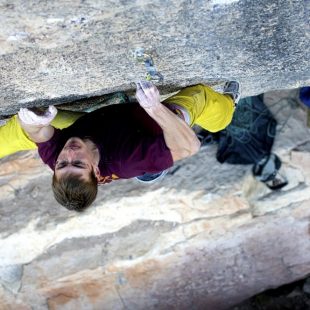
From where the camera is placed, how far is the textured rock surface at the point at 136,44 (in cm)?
145

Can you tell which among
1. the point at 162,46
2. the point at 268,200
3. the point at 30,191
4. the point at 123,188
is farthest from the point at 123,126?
the point at 268,200

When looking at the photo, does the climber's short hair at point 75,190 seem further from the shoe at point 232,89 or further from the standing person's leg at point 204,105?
the shoe at point 232,89

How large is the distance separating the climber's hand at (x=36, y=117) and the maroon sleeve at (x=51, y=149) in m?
0.06

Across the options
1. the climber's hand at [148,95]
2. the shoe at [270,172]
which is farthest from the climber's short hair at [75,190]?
the shoe at [270,172]

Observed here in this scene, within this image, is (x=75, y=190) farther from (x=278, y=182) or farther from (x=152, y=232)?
(x=278, y=182)

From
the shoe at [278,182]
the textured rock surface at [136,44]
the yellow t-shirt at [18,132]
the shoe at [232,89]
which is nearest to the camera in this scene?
the textured rock surface at [136,44]

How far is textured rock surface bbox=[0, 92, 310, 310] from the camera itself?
266 centimetres

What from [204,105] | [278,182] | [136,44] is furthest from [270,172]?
[136,44]

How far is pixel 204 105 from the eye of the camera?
6.22 feet

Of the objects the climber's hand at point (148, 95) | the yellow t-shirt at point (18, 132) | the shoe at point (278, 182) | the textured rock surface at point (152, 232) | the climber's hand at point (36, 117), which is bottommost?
the textured rock surface at point (152, 232)

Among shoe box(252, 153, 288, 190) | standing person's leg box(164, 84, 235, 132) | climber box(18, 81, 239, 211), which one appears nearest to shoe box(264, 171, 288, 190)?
shoe box(252, 153, 288, 190)

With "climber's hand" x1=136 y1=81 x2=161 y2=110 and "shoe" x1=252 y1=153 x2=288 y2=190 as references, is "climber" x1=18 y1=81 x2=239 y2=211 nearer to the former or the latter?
"climber's hand" x1=136 y1=81 x2=161 y2=110

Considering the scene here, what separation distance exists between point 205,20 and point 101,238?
1.55m

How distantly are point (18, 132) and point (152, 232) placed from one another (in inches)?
44.3
